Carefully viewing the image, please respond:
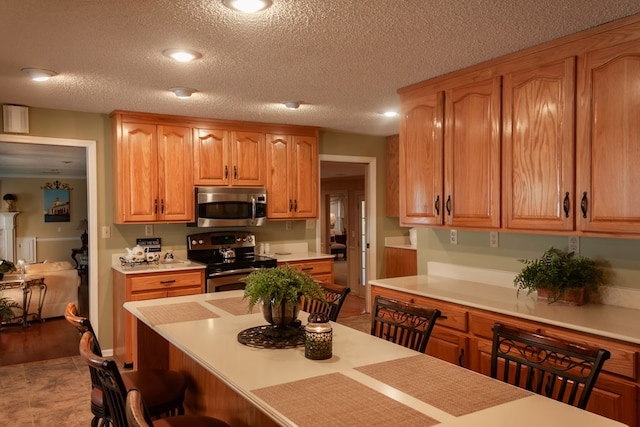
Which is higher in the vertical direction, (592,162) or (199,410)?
(592,162)

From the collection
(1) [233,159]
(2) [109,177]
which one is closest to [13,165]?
(2) [109,177]

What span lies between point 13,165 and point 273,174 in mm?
5982

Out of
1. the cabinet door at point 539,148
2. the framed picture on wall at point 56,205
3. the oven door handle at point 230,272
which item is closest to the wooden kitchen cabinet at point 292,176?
the oven door handle at point 230,272

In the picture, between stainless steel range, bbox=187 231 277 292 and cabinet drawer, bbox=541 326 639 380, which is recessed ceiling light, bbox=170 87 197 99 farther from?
cabinet drawer, bbox=541 326 639 380

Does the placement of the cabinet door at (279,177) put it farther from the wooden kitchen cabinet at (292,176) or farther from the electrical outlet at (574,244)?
the electrical outlet at (574,244)

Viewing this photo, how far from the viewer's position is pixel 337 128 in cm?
555

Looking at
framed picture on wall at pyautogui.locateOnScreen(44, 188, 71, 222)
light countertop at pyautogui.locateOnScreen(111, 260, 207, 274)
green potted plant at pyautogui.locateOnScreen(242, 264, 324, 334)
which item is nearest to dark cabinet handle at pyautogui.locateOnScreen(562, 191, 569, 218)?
green potted plant at pyautogui.locateOnScreen(242, 264, 324, 334)

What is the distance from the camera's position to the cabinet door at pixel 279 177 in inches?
205

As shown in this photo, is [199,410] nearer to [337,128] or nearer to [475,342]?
[475,342]

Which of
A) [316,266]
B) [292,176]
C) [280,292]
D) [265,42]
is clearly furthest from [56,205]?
[280,292]

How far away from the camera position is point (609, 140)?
2.42 metres

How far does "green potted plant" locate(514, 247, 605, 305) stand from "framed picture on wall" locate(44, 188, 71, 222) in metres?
11.0

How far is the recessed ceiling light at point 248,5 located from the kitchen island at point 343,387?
1.44 meters

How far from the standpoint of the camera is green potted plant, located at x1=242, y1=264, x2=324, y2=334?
2014mm
